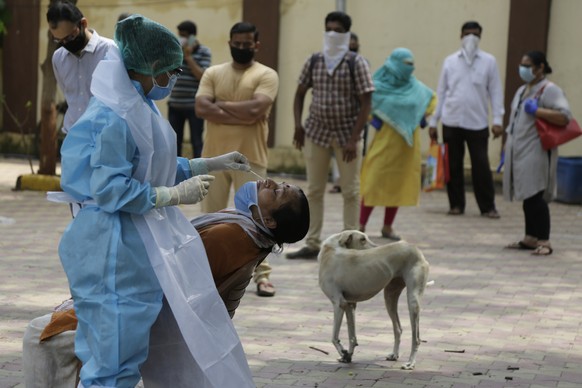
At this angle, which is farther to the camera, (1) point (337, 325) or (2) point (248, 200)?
(1) point (337, 325)

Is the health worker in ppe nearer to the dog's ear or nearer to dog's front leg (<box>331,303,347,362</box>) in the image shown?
dog's front leg (<box>331,303,347,362</box>)

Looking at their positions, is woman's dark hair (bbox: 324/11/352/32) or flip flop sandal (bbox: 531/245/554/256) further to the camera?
flip flop sandal (bbox: 531/245/554/256)

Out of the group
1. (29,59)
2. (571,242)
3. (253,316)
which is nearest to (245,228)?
(253,316)

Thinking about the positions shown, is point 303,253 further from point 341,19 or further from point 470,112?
point 470,112

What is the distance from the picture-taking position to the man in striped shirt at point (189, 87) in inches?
503

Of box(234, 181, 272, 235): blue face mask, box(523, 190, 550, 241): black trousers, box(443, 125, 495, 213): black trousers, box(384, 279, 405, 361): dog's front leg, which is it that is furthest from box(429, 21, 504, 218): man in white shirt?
box(234, 181, 272, 235): blue face mask

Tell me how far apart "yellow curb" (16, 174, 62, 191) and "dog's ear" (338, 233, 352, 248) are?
7.58 m

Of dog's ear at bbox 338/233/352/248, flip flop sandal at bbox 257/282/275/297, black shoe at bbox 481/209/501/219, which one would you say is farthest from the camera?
black shoe at bbox 481/209/501/219

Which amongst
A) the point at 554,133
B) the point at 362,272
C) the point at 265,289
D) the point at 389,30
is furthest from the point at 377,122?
the point at 362,272

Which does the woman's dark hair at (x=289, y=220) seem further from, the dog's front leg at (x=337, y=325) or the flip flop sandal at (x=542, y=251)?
the flip flop sandal at (x=542, y=251)

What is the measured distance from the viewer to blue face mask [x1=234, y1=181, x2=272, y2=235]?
4.32m

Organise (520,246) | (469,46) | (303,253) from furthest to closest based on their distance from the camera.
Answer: (469,46) → (520,246) → (303,253)

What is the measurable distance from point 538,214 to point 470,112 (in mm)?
2659

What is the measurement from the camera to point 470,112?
1227 centimetres
